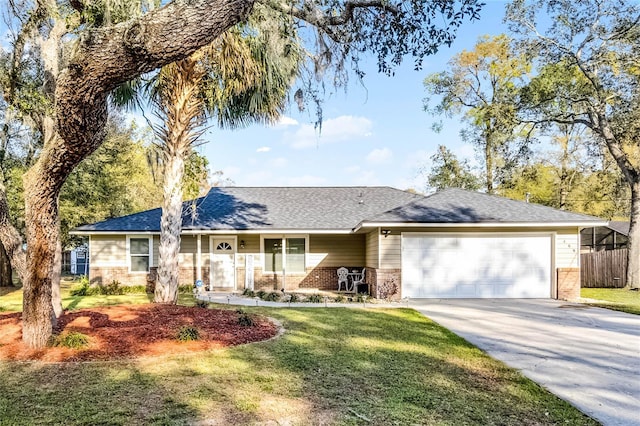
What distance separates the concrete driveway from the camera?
435 centimetres

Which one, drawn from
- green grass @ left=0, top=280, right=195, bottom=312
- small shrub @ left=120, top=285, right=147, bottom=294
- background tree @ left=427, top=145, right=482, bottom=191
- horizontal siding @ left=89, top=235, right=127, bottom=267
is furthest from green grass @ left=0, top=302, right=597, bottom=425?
background tree @ left=427, top=145, right=482, bottom=191

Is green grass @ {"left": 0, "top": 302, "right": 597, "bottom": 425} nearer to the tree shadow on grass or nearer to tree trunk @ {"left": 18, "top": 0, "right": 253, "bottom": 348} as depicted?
the tree shadow on grass

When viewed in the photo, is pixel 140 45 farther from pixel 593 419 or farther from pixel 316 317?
pixel 316 317

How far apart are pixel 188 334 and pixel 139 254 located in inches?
388

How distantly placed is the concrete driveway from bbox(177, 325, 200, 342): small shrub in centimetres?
436

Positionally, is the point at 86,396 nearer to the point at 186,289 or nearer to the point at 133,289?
the point at 186,289

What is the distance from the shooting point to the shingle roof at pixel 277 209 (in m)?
14.8

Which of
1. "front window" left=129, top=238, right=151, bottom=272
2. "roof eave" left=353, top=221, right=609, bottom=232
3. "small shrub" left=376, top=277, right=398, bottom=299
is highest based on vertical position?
"roof eave" left=353, top=221, right=609, bottom=232

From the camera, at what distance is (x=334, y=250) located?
15453mm

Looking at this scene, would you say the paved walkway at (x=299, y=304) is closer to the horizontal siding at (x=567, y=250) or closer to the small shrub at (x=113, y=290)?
the small shrub at (x=113, y=290)

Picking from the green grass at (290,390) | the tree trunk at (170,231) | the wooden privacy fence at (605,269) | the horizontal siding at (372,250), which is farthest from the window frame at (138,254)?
the wooden privacy fence at (605,269)

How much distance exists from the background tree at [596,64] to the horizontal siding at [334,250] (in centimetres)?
1011

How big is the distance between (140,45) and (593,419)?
497 centimetres

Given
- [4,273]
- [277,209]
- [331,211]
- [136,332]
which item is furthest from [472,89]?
[4,273]
